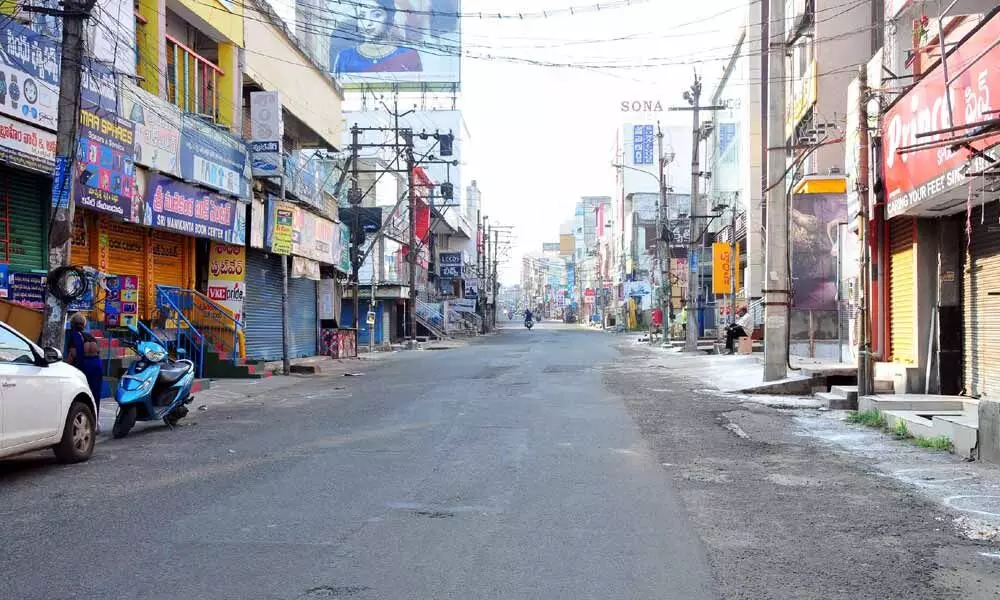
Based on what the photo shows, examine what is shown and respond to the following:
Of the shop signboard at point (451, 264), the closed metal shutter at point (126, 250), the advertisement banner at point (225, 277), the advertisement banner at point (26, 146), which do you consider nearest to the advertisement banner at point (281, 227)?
the advertisement banner at point (225, 277)

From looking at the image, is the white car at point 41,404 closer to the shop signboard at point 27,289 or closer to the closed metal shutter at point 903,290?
the shop signboard at point 27,289

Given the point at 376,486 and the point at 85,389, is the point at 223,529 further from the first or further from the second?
the point at 85,389

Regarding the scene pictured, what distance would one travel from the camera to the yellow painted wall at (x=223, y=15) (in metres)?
20.4

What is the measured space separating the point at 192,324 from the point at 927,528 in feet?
57.2

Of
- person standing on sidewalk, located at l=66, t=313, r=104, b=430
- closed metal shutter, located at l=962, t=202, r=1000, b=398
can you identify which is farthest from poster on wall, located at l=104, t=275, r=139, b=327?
closed metal shutter, located at l=962, t=202, r=1000, b=398

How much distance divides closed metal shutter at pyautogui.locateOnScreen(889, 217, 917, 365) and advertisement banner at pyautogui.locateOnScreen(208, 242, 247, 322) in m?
15.2

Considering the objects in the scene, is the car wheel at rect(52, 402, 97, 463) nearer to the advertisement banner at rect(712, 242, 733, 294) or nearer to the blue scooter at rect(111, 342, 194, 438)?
the blue scooter at rect(111, 342, 194, 438)

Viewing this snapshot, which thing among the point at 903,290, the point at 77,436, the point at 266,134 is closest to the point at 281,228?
the point at 266,134

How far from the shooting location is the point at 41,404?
8.55m

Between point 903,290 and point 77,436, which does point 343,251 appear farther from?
point 77,436

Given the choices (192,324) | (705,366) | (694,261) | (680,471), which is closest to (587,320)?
(694,261)

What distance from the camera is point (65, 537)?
6016 mm

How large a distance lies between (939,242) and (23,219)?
609 inches

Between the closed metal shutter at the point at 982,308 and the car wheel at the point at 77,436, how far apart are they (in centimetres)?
1200
